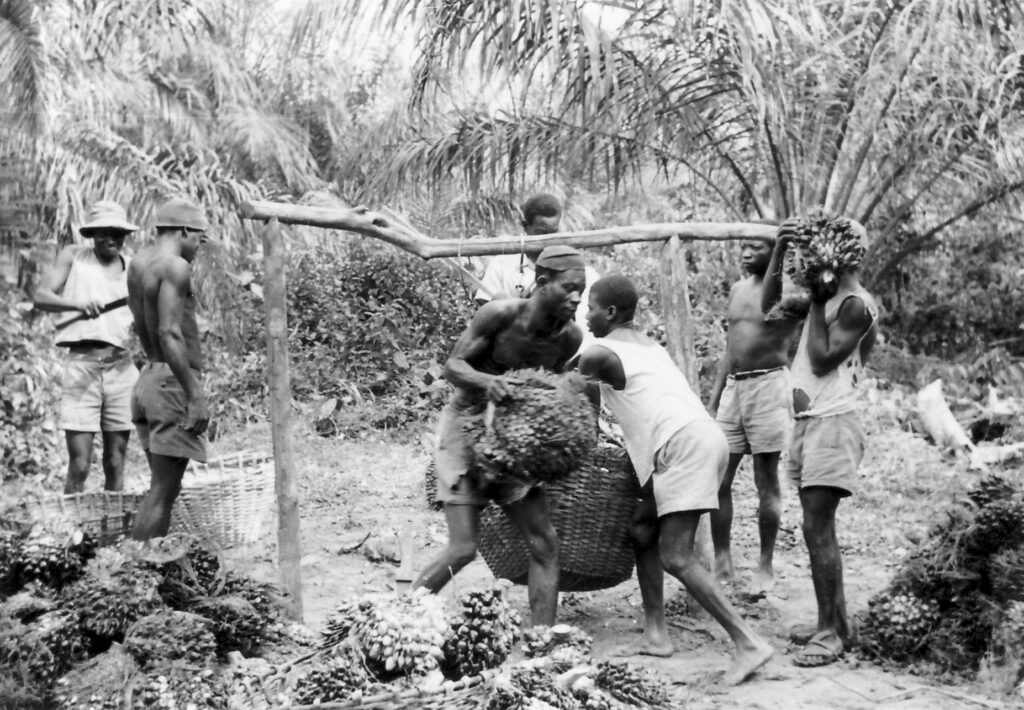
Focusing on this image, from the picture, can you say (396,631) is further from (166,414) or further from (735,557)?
(735,557)

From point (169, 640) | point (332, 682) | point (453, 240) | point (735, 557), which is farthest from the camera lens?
point (735, 557)

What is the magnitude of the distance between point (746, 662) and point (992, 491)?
144 centimetres

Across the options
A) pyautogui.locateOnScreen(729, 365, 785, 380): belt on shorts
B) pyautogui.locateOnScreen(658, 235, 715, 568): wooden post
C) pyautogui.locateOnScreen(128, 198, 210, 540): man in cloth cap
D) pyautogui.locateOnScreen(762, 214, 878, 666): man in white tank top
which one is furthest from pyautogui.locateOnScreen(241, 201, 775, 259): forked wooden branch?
pyautogui.locateOnScreen(729, 365, 785, 380): belt on shorts

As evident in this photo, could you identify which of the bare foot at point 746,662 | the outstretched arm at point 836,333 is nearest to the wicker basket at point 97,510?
the bare foot at point 746,662

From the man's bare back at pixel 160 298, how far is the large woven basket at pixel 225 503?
50.0 inches

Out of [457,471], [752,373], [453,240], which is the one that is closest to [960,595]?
[752,373]

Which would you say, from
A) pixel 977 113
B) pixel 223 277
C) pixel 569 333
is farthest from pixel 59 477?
pixel 977 113

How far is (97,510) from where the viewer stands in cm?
577

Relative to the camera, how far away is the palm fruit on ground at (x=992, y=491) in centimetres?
501

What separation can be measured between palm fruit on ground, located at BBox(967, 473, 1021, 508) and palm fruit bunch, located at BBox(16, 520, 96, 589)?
3843 millimetres

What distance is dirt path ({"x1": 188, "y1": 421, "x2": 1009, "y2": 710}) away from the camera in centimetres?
450

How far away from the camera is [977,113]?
8.88 m

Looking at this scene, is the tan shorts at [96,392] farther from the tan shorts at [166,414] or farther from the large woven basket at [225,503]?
the tan shorts at [166,414]

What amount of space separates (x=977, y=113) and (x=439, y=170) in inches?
169
